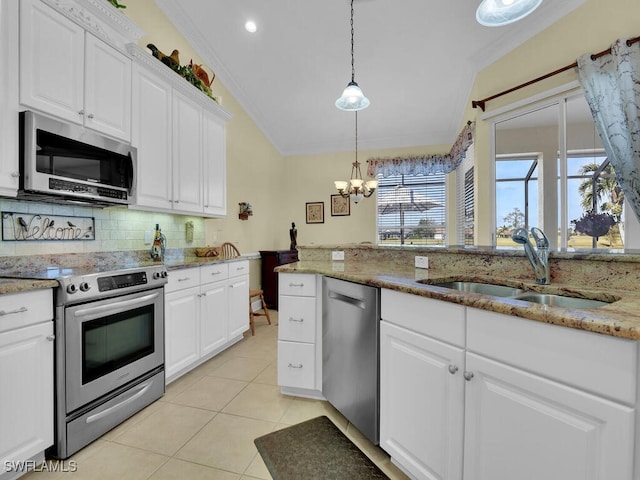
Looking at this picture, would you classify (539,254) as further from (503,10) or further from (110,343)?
(110,343)

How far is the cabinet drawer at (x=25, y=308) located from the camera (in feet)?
4.38

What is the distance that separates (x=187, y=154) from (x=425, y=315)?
2662 mm

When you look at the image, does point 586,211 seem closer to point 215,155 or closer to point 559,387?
point 559,387

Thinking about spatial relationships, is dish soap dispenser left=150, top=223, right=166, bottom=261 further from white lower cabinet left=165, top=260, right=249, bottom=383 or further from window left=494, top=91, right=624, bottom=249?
window left=494, top=91, right=624, bottom=249

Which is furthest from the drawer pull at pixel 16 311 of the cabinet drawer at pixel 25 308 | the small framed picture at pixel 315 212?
the small framed picture at pixel 315 212

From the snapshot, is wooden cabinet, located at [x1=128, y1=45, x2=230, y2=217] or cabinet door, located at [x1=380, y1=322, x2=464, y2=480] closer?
cabinet door, located at [x1=380, y1=322, x2=464, y2=480]

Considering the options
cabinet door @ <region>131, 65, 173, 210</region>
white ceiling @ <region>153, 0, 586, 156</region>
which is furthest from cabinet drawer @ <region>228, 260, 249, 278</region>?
white ceiling @ <region>153, 0, 586, 156</region>

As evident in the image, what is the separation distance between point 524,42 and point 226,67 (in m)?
3.34

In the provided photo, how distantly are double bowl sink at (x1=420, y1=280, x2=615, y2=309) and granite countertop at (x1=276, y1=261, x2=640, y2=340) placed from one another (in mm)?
18

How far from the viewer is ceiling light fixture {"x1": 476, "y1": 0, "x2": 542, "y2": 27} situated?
1.50m

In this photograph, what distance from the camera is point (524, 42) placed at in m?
2.92

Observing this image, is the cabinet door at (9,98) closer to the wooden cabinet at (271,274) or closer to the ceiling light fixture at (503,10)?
the ceiling light fixture at (503,10)

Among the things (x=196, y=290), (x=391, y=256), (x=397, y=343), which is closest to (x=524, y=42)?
(x=391, y=256)

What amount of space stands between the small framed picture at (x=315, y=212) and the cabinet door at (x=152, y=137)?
3.31 m
